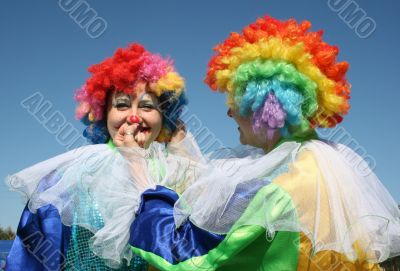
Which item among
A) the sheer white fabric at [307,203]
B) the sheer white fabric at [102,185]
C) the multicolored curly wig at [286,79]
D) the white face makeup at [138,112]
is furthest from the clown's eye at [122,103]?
the sheer white fabric at [307,203]

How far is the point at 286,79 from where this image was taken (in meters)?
2.13

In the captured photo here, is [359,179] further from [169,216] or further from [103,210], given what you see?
[103,210]

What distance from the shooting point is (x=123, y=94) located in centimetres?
281

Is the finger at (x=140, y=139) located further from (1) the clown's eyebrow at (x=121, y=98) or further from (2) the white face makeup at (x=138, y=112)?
(1) the clown's eyebrow at (x=121, y=98)

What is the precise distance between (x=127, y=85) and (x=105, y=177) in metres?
0.73

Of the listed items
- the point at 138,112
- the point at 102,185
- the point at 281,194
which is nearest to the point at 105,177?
the point at 102,185

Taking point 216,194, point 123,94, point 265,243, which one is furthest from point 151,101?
point 265,243

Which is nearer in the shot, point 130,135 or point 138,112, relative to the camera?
point 130,135

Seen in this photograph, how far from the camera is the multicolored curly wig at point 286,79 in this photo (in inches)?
83.8

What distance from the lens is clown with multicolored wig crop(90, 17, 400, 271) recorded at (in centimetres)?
180

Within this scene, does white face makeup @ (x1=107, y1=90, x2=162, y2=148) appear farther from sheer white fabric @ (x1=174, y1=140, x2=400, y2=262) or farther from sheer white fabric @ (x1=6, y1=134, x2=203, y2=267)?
sheer white fabric @ (x1=174, y1=140, x2=400, y2=262)

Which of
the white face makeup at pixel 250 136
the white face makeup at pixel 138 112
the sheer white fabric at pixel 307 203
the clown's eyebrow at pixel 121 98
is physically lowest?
the sheer white fabric at pixel 307 203

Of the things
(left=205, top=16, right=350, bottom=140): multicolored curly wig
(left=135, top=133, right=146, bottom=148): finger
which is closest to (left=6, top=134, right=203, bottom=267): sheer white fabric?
(left=135, top=133, right=146, bottom=148): finger

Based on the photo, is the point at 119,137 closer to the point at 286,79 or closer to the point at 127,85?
the point at 127,85
